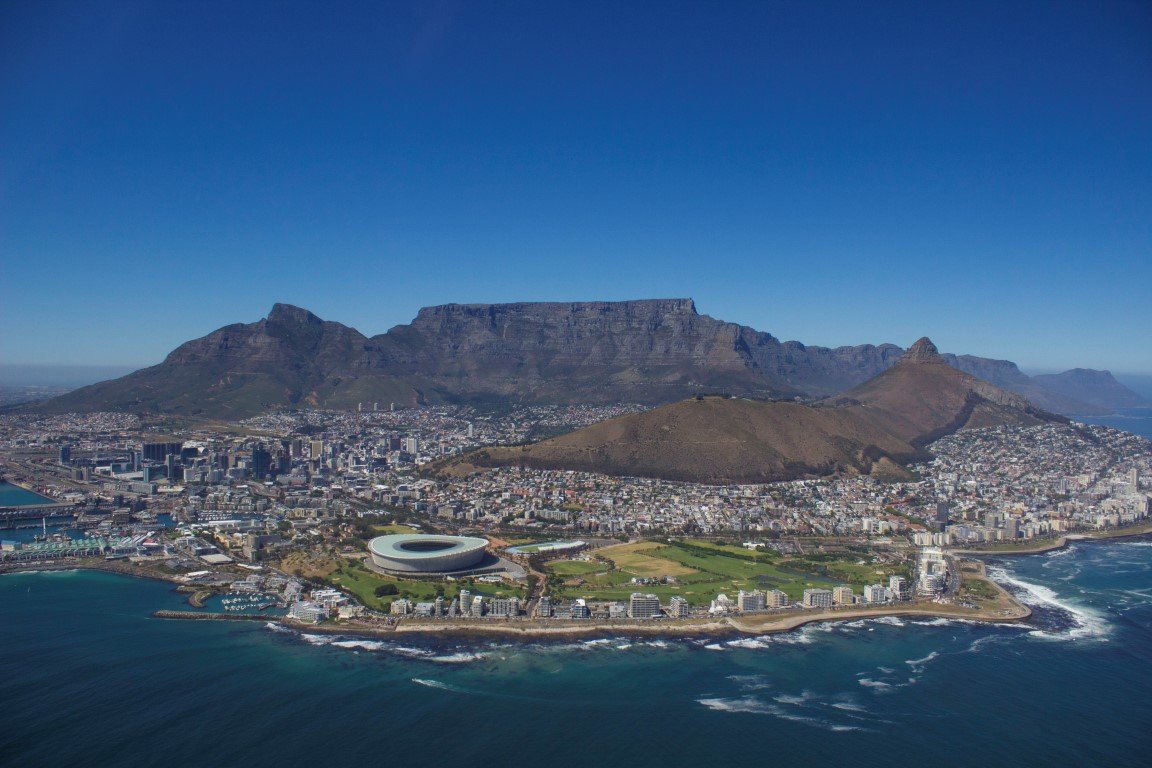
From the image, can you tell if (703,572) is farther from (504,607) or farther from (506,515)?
(506,515)

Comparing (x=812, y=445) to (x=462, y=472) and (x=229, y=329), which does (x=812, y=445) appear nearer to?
(x=462, y=472)

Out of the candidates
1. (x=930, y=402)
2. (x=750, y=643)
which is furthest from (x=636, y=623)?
(x=930, y=402)

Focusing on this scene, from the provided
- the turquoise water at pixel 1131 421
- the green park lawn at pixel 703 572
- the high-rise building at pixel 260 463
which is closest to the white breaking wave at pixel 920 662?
the green park lawn at pixel 703 572

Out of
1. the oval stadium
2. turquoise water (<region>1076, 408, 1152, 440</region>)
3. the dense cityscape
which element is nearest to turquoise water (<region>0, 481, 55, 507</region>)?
the dense cityscape

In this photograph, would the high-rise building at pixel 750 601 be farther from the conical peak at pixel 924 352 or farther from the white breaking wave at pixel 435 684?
the conical peak at pixel 924 352

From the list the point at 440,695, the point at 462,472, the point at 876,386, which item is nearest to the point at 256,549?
the point at 440,695

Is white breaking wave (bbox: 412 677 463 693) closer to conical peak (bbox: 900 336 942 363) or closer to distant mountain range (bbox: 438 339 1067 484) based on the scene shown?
distant mountain range (bbox: 438 339 1067 484)

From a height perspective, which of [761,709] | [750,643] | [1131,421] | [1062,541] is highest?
[1131,421]
